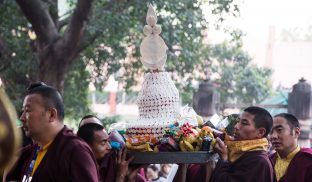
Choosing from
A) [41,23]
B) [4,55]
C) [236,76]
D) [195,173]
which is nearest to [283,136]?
[195,173]

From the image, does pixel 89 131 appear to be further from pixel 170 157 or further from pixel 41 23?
pixel 41 23

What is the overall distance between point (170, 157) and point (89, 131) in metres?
0.72

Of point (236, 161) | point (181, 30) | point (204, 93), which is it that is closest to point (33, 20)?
point (181, 30)

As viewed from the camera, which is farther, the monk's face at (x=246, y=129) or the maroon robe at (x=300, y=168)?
the maroon robe at (x=300, y=168)

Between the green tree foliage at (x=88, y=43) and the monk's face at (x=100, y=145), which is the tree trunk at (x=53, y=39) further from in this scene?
the monk's face at (x=100, y=145)

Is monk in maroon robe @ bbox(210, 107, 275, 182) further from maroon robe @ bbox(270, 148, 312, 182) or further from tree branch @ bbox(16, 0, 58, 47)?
tree branch @ bbox(16, 0, 58, 47)

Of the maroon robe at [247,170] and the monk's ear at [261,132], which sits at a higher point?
the monk's ear at [261,132]

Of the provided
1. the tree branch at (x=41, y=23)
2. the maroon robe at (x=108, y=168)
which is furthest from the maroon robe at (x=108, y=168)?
the tree branch at (x=41, y=23)

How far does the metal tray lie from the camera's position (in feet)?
11.8

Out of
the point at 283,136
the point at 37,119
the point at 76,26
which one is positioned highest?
the point at 76,26

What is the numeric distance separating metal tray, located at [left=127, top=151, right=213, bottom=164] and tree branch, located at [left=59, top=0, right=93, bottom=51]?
4972 millimetres

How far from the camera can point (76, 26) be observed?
27.8 ft

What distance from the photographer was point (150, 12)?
4.28 metres

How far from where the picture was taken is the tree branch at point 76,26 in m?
8.37
